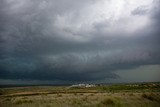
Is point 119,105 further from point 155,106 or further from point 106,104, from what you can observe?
point 155,106

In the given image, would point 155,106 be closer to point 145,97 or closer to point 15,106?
point 145,97

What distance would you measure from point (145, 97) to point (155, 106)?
11606 mm

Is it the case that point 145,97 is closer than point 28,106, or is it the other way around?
point 28,106

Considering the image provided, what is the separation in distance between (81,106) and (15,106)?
8.35 m

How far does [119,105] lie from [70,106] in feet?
20.2

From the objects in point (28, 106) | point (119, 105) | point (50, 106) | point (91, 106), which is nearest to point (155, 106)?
point (119, 105)

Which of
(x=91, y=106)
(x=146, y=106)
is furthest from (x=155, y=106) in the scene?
(x=91, y=106)

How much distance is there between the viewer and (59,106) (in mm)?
31859

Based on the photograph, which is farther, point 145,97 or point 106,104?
point 145,97

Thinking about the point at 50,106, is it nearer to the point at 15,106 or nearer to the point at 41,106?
the point at 41,106

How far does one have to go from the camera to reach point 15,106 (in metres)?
33.3

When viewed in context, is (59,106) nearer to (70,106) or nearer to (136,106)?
(70,106)

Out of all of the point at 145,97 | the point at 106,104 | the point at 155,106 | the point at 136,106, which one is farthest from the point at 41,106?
the point at 145,97

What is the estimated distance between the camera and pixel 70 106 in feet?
105
